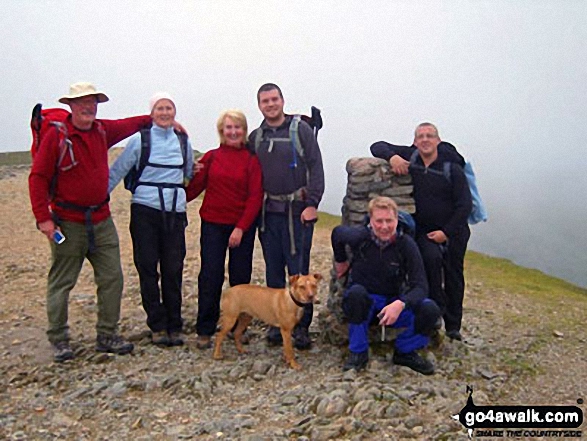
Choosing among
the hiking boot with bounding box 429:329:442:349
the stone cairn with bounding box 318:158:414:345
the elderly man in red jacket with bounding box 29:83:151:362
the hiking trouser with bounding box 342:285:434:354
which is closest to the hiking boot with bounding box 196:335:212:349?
the elderly man in red jacket with bounding box 29:83:151:362

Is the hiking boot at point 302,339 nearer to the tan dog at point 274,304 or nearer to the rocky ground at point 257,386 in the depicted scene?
the rocky ground at point 257,386

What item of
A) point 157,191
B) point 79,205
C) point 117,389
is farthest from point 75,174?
point 117,389

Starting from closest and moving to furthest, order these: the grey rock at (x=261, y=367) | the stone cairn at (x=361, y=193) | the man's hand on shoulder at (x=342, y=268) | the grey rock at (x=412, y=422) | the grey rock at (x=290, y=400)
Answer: the grey rock at (x=412, y=422) < the grey rock at (x=290, y=400) < the grey rock at (x=261, y=367) < the man's hand on shoulder at (x=342, y=268) < the stone cairn at (x=361, y=193)

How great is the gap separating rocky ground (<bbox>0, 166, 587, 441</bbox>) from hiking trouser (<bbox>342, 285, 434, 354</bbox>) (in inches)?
15.1

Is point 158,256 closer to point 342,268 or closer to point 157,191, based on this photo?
point 157,191

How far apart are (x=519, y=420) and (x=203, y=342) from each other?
4.97 meters

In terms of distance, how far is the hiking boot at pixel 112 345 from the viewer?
9.20 m

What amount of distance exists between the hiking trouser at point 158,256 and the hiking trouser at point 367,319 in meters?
2.88

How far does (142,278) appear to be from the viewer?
9203mm

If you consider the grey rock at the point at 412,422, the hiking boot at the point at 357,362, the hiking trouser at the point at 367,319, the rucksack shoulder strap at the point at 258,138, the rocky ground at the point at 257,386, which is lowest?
the rocky ground at the point at 257,386

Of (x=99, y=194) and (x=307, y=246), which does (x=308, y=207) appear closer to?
(x=307, y=246)

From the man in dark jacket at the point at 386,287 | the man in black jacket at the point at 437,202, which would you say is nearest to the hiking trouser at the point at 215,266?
the man in dark jacket at the point at 386,287

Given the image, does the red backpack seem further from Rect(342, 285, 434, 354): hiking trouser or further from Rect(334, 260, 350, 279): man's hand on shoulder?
Rect(342, 285, 434, 354): hiking trouser

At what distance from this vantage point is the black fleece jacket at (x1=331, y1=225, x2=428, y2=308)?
8.05m
